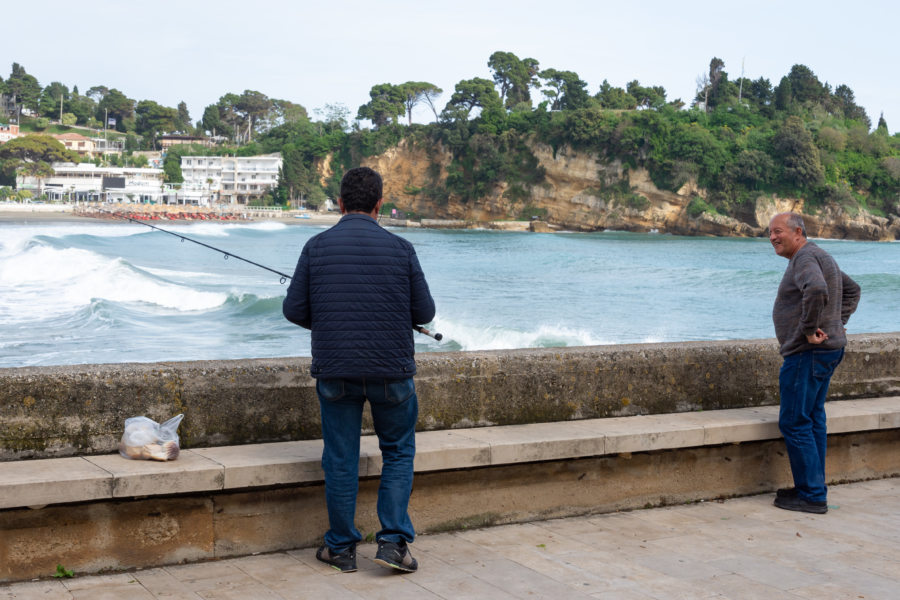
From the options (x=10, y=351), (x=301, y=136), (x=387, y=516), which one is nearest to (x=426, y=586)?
(x=387, y=516)

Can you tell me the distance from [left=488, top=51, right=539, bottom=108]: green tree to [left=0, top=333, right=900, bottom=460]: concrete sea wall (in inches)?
5285

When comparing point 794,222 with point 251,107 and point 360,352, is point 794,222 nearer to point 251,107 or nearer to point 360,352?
point 360,352

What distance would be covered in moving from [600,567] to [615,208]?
104 meters

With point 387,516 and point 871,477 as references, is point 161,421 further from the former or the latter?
point 871,477

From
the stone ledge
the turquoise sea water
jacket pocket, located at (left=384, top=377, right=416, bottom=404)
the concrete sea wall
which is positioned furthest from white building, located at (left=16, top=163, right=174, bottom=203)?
jacket pocket, located at (left=384, top=377, right=416, bottom=404)

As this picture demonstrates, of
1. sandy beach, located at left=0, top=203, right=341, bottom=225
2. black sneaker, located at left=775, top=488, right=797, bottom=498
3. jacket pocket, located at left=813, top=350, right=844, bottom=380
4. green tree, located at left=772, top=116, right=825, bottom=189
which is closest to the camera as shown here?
jacket pocket, located at left=813, top=350, right=844, bottom=380

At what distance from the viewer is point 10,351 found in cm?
1454

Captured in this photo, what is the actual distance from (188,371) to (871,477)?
405 cm

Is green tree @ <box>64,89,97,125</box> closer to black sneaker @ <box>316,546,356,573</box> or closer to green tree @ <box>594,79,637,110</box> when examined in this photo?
green tree @ <box>594,79,637,110</box>

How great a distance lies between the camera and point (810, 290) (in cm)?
463

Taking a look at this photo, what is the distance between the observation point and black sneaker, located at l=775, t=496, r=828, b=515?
4.77 m

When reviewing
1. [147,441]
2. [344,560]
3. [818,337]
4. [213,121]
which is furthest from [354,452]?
[213,121]

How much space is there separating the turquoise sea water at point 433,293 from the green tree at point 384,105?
75.5 meters

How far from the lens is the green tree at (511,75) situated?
451ft
